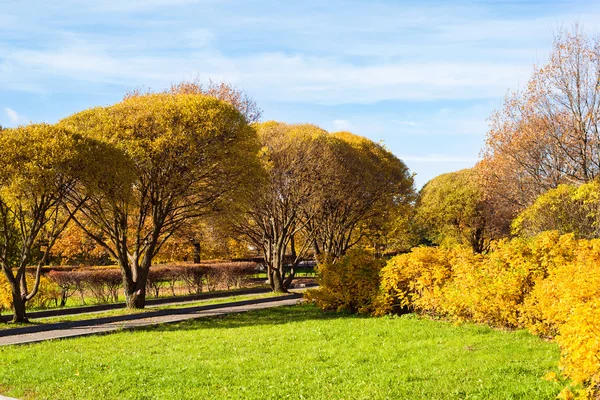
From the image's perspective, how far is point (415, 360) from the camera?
356 inches

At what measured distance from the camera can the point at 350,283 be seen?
1683 cm

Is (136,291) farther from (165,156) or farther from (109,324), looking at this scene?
(165,156)

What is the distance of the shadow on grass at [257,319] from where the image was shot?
1486 centimetres

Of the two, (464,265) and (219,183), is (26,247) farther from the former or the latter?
(464,265)

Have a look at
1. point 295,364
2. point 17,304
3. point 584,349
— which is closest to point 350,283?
point 295,364

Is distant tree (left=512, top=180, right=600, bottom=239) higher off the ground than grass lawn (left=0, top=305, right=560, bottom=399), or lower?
higher

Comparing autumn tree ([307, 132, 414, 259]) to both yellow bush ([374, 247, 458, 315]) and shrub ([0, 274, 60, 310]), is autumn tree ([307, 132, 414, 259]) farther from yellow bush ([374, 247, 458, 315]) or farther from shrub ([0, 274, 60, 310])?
shrub ([0, 274, 60, 310])

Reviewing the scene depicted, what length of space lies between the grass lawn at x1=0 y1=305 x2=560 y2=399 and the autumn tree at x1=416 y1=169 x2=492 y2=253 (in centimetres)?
3185

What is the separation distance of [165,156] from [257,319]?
5.99 metres

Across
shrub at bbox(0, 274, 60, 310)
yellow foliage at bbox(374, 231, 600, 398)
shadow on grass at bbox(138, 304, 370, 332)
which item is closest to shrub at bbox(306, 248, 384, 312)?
shadow on grass at bbox(138, 304, 370, 332)

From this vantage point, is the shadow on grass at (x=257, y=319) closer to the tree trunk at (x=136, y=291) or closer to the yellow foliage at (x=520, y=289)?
the yellow foliage at (x=520, y=289)

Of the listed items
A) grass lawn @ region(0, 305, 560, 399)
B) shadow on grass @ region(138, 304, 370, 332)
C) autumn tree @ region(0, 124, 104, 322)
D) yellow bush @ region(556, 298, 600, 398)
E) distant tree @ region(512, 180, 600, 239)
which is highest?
autumn tree @ region(0, 124, 104, 322)

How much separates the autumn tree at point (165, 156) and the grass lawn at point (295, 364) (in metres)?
6.33

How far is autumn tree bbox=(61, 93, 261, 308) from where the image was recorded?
59.2ft
